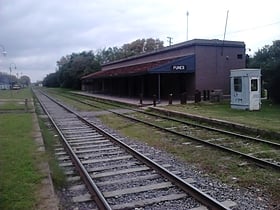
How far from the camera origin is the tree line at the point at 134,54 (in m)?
27.4

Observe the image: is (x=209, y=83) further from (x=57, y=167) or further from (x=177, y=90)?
(x=57, y=167)

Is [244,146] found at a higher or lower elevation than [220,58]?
lower

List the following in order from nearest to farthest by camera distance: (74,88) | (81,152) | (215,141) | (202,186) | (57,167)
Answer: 1. (202,186)
2. (57,167)
3. (81,152)
4. (215,141)
5. (74,88)

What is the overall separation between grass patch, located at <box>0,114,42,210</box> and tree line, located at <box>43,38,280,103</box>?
19.4 m

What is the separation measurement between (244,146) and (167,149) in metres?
2.36

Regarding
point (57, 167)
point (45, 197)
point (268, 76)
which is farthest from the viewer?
point (268, 76)

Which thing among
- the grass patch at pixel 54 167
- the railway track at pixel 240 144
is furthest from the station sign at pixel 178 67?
the grass patch at pixel 54 167

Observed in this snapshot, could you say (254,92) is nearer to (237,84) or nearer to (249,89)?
(249,89)

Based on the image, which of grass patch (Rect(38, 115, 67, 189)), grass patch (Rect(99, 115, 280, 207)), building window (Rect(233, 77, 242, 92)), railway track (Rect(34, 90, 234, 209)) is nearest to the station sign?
building window (Rect(233, 77, 242, 92))

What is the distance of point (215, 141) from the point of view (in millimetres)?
12727

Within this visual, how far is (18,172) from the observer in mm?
7980

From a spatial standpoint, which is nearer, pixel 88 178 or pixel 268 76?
pixel 88 178

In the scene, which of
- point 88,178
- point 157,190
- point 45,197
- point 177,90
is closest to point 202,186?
point 157,190

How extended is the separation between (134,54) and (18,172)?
82264mm
